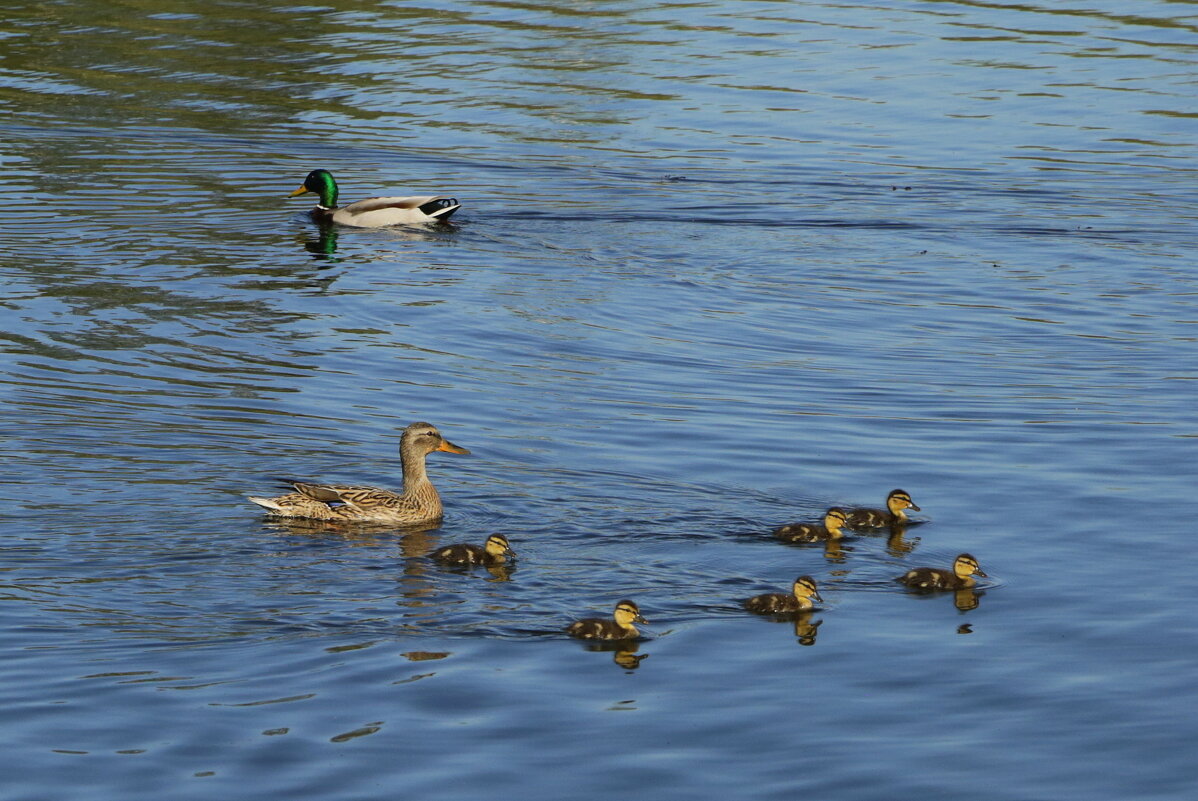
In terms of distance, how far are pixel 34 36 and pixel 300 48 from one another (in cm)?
440

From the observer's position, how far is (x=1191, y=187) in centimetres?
2012

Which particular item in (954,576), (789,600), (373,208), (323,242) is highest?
(373,208)

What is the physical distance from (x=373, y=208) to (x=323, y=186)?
72 centimetres

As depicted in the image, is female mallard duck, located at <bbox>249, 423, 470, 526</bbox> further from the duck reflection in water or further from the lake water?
the duck reflection in water

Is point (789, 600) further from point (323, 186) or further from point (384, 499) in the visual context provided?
point (323, 186)

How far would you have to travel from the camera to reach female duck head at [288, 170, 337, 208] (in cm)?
2062

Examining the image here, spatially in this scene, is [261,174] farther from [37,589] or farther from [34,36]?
[37,589]

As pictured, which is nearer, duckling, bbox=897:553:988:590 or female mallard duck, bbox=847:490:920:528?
duckling, bbox=897:553:988:590

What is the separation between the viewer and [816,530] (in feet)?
34.6

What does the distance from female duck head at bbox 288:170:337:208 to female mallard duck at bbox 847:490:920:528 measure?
1113cm

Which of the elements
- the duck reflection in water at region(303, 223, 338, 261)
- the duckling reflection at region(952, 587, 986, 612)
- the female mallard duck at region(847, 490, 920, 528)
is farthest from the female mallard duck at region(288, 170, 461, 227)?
the duckling reflection at region(952, 587, 986, 612)

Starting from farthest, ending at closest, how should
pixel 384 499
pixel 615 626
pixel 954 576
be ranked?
pixel 384 499 → pixel 954 576 → pixel 615 626

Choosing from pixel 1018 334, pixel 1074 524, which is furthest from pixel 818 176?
pixel 1074 524

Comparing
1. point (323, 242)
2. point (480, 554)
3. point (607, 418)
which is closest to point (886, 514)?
point (480, 554)
